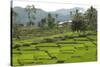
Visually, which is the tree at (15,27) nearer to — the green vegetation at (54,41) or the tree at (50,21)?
the green vegetation at (54,41)

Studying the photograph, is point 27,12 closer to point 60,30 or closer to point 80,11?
point 60,30

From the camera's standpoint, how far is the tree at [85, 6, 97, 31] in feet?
7.86

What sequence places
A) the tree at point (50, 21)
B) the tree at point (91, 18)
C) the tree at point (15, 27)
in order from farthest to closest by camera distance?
the tree at point (91, 18)
the tree at point (50, 21)
the tree at point (15, 27)

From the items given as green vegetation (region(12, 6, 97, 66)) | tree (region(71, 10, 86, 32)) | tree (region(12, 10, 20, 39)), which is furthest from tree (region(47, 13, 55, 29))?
tree (region(12, 10, 20, 39))

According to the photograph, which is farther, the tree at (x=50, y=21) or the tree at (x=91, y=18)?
the tree at (x=91, y=18)

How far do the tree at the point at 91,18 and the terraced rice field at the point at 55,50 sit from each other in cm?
12

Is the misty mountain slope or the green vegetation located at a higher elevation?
the misty mountain slope

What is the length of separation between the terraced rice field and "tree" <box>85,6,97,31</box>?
12 cm

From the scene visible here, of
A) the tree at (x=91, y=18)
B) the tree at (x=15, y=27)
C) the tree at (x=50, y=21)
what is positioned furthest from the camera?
the tree at (x=91, y=18)

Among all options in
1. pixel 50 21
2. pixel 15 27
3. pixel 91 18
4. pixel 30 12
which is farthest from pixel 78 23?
pixel 15 27

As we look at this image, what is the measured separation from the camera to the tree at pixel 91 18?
2.40m

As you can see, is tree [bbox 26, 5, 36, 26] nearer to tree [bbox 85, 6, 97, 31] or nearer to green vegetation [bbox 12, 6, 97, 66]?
green vegetation [bbox 12, 6, 97, 66]

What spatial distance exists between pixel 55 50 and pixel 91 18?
0.60 metres

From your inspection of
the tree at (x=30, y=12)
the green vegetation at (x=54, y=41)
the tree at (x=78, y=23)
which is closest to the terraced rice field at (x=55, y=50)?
the green vegetation at (x=54, y=41)
